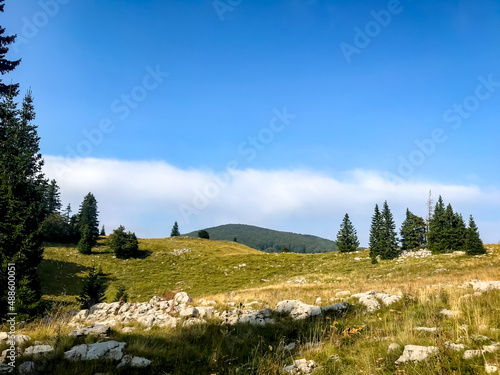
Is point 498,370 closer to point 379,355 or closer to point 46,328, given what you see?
point 379,355

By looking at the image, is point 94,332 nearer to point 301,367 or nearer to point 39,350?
point 39,350

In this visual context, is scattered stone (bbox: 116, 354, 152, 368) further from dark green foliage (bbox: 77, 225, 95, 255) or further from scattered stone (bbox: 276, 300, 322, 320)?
dark green foliage (bbox: 77, 225, 95, 255)

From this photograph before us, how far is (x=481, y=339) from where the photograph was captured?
181 inches

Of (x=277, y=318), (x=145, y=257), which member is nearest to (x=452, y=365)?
(x=277, y=318)

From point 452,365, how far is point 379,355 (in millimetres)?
1088

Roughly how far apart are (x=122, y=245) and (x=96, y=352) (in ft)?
142

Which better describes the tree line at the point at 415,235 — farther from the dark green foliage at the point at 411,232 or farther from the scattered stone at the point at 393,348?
the scattered stone at the point at 393,348

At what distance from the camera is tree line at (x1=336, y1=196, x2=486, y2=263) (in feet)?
118

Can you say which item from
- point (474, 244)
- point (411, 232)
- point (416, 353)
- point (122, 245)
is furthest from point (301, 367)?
point (411, 232)

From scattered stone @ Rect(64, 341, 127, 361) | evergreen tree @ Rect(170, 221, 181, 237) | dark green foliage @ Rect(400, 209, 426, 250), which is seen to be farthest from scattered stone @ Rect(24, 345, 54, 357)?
evergreen tree @ Rect(170, 221, 181, 237)

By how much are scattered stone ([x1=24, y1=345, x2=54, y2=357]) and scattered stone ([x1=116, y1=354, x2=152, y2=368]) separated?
1.53 metres

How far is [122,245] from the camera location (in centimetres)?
4450

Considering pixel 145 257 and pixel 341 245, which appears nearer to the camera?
pixel 145 257

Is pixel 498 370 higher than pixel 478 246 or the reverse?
the reverse
